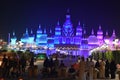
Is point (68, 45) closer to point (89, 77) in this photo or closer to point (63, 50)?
point (63, 50)

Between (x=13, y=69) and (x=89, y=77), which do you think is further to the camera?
(x=13, y=69)

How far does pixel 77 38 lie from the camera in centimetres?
19800

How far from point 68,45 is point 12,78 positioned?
170m

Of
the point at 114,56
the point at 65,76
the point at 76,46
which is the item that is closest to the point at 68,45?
the point at 76,46

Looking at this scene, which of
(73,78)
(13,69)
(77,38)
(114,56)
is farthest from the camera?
(77,38)

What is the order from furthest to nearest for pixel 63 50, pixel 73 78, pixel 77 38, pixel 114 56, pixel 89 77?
pixel 77 38 < pixel 63 50 < pixel 114 56 < pixel 73 78 < pixel 89 77

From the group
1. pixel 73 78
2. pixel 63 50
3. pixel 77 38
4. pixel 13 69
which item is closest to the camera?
pixel 73 78

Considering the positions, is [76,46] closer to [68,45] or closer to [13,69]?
[68,45]

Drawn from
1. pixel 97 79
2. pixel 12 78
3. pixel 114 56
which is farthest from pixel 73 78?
pixel 114 56

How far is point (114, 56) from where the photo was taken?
37.3 metres

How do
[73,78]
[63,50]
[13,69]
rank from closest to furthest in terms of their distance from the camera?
[73,78], [13,69], [63,50]

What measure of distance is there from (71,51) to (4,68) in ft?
540

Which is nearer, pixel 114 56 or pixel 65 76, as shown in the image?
pixel 65 76

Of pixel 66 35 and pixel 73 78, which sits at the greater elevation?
pixel 66 35
